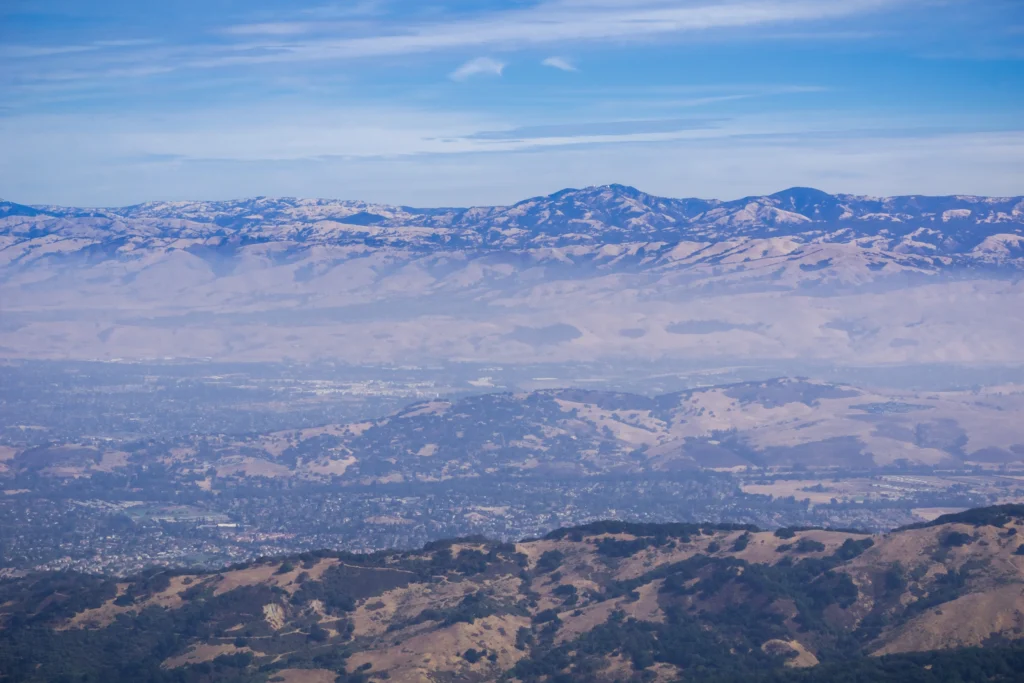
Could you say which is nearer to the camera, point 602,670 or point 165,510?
point 602,670

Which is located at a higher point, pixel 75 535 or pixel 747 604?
pixel 747 604

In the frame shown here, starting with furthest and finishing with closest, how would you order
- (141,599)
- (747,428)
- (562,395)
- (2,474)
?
(562,395), (747,428), (2,474), (141,599)

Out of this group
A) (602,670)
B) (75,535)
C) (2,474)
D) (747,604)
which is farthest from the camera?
(2,474)

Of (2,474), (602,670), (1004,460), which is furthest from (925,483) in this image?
(2,474)

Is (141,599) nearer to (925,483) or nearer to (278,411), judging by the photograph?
(925,483)

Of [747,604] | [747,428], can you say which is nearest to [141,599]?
[747,604]

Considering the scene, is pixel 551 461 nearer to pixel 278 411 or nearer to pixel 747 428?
pixel 747 428
